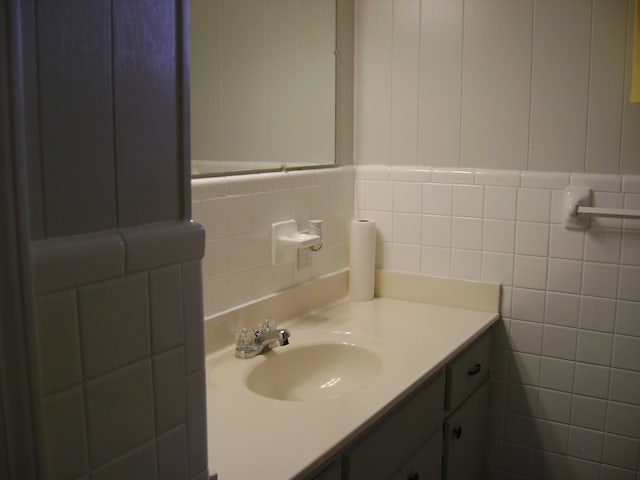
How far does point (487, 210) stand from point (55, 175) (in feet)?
5.34

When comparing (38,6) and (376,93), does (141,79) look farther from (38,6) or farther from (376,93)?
(376,93)

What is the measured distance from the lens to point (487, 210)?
2.04 m

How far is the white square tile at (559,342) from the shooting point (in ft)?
6.47

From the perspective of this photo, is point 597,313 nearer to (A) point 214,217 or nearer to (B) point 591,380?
(B) point 591,380

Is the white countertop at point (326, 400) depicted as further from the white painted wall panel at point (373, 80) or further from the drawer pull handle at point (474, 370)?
→ the white painted wall panel at point (373, 80)

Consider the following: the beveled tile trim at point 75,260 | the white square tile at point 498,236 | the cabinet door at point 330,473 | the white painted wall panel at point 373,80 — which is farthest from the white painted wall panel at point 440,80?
the beveled tile trim at point 75,260

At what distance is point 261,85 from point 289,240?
45cm

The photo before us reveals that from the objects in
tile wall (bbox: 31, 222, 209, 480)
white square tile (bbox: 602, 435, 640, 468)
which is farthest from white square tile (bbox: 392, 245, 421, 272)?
tile wall (bbox: 31, 222, 209, 480)

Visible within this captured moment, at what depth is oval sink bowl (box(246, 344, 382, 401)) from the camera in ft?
5.42

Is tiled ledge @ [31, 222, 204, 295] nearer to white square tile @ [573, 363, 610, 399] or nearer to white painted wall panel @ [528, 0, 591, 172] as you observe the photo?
white painted wall panel @ [528, 0, 591, 172]

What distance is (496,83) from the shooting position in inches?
78.2

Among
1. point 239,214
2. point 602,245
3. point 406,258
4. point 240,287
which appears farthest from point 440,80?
point 240,287

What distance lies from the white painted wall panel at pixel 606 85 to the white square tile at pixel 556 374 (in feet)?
1.94

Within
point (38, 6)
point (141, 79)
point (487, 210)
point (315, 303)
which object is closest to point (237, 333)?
point (315, 303)
